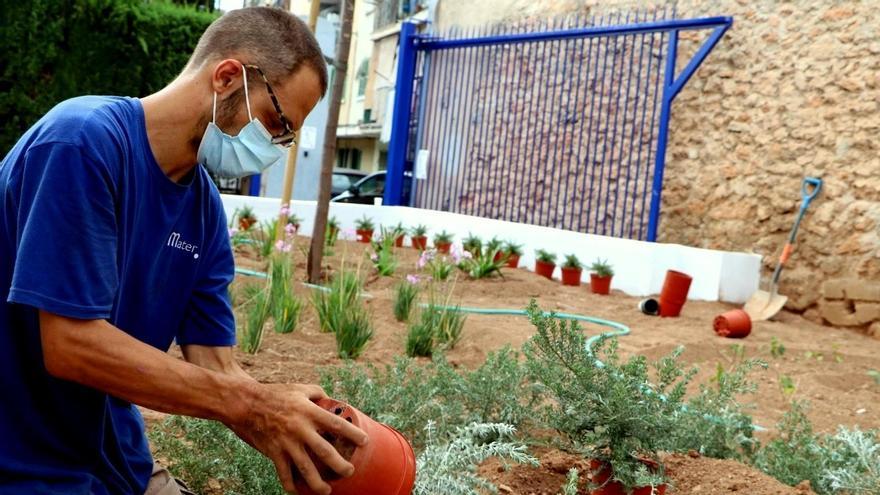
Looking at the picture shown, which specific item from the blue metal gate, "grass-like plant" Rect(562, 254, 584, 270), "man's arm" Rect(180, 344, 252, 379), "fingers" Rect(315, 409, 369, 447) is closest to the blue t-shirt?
"man's arm" Rect(180, 344, 252, 379)

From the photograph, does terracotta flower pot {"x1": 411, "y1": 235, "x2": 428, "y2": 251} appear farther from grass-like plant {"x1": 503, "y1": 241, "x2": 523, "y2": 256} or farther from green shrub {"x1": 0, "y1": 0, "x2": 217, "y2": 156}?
green shrub {"x1": 0, "y1": 0, "x2": 217, "y2": 156}

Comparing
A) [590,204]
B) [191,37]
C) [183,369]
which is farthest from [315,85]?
[191,37]

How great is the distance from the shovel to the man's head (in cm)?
698

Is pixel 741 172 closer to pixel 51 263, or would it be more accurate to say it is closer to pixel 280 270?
pixel 280 270

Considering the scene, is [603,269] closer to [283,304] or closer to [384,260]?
[384,260]

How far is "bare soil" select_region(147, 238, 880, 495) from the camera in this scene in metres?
3.15

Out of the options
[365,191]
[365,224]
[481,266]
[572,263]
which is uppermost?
[365,191]

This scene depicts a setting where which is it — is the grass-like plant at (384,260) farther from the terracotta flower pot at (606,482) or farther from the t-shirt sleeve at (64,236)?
Result: the t-shirt sleeve at (64,236)

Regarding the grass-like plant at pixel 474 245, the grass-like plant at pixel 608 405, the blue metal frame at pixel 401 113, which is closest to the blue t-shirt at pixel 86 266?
the grass-like plant at pixel 608 405

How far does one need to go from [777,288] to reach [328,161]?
3951 mm

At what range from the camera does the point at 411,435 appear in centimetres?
359

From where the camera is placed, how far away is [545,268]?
32.7ft

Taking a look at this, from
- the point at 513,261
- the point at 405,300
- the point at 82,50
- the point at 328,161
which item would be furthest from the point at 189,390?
the point at 82,50

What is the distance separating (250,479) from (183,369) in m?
1.07
